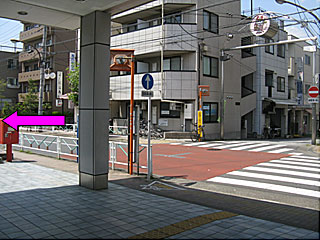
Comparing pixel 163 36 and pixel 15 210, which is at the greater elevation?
pixel 163 36

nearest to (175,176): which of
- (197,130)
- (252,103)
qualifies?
(197,130)

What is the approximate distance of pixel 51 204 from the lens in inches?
240

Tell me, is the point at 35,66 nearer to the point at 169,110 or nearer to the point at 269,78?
the point at 169,110

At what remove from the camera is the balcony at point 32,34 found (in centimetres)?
4147

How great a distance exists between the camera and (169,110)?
25.3m

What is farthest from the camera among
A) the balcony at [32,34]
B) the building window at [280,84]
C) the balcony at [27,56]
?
the balcony at [27,56]

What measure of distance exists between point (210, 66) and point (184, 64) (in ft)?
7.30

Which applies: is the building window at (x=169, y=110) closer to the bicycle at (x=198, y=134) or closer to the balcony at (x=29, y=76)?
the bicycle at (x=198, y=134)

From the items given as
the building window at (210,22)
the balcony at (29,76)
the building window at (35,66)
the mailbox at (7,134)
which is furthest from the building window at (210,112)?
the building window at (35,66)

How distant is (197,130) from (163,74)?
5.10 metres

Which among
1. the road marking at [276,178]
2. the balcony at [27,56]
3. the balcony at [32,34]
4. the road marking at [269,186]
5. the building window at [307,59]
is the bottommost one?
the road marking at [269,186]

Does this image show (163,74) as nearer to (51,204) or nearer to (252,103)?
(252,103)

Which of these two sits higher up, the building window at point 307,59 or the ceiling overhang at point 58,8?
the building window at point 307,59

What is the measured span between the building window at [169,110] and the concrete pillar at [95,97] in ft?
56.4
